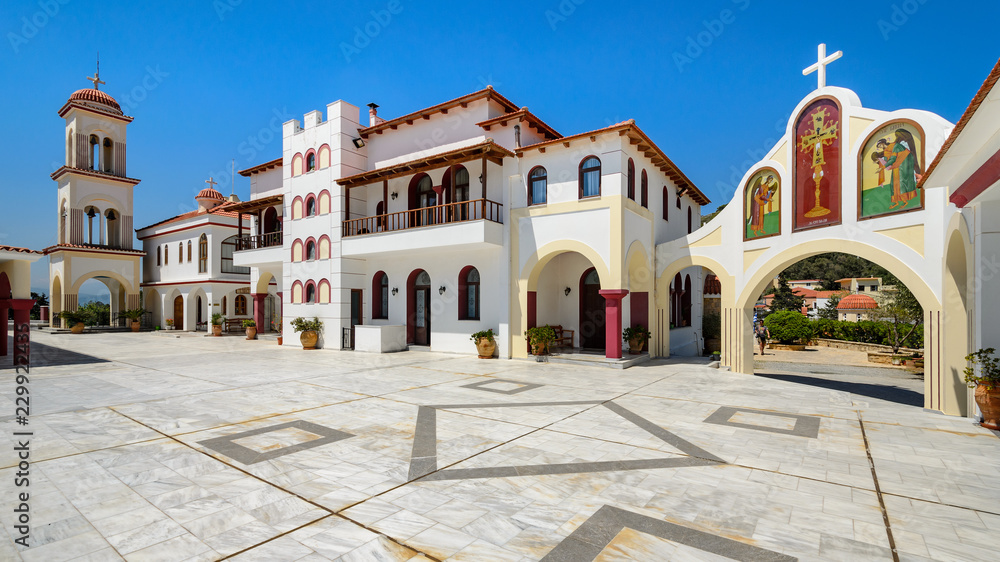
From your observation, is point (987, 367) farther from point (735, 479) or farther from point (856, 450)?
point (735, 479)

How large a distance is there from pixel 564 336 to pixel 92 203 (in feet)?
107

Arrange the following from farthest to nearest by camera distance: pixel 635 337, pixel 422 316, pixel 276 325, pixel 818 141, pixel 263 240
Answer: pixel 276 325, pixel 263 240, pixel 422 316, pixel 635 337, pixel 818 141

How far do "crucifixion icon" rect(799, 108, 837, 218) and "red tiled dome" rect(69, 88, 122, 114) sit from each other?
39894 millimetres

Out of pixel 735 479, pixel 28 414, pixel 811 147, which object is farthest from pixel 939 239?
pixel 28 414

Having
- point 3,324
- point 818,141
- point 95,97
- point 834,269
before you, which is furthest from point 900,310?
point 834,269

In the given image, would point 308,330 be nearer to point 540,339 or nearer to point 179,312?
point 540,339

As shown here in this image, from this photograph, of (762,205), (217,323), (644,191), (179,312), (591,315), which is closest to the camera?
(762,205)

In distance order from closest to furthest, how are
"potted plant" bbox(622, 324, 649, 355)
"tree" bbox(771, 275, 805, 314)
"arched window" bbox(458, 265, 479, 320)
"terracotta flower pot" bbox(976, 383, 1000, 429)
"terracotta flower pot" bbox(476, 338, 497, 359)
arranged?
"terracotta flower pot" bbox(976, 383, 1000, 429) → "potted plant" bbox(622, 324, 649, 355) → "terracotta flower pot" bbox(476, 338, 497, 359) → "arched window" bbox(458, 265, 479, 320) → "tree" bbox(771, 275, 805, 314)

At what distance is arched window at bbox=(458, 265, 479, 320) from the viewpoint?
18.0 metres

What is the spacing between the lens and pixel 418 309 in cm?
1980

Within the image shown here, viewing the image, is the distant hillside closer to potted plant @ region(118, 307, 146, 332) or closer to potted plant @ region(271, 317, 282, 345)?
potted plant @ region(271, 317, 282, 345)

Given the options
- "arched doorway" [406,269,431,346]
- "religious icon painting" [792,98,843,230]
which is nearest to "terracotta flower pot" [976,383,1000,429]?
"religious icon painting" [792,98,843,230]

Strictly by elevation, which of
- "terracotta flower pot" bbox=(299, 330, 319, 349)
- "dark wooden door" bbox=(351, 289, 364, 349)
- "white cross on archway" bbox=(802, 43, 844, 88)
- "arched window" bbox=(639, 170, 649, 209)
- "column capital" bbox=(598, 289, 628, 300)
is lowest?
"terracotta flower pot" bbox=(299, 330, 319, 349)

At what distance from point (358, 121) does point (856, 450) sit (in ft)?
65.4
